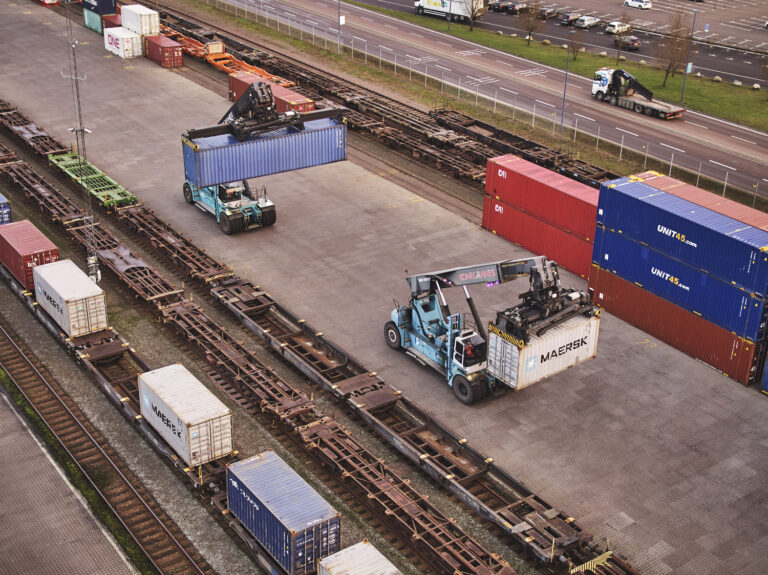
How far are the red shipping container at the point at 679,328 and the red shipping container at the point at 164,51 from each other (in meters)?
54.6

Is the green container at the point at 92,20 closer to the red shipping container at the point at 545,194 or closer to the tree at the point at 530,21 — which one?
the tree at the point at 530,21

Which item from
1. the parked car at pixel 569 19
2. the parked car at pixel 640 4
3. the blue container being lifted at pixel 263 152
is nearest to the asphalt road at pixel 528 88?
the parked car at pixel 569 19

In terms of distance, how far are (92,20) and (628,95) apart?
5720 centimetres

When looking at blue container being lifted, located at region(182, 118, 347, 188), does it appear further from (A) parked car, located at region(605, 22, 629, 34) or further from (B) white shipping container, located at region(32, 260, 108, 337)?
(A) parked car, located at region(605, 22, 629, 34)

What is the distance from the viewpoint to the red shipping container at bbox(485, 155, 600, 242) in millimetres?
51531

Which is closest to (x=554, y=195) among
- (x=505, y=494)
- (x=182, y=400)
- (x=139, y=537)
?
(x=505, y=494)

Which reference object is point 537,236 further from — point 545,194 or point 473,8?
point 473,8

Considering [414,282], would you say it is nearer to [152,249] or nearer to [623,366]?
[623,366]

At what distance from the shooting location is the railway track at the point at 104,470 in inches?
1292

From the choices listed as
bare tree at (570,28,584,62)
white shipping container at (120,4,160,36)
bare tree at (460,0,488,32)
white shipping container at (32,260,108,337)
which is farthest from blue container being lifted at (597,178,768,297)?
bare tree at (460,0,488,32)

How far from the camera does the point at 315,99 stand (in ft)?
A: 265

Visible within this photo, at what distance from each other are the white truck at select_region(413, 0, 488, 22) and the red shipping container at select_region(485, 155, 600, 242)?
59951mm

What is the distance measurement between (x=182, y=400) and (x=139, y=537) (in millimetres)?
5534

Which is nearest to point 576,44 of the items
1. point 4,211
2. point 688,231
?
point 688,231
